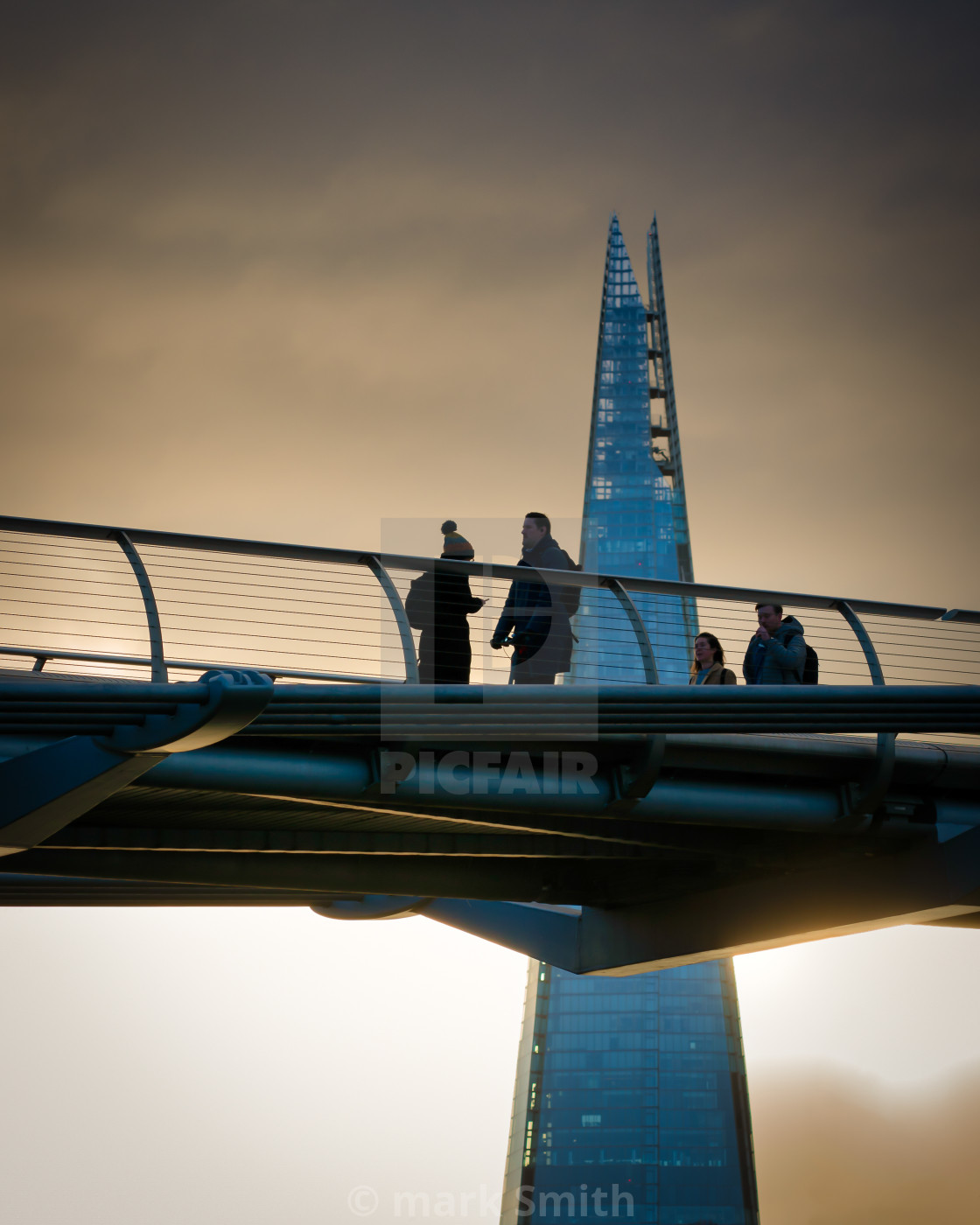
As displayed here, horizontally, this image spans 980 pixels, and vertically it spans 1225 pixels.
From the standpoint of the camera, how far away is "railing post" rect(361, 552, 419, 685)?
32.5ft

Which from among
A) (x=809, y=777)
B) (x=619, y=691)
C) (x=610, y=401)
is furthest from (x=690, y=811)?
(x=610, y=401)

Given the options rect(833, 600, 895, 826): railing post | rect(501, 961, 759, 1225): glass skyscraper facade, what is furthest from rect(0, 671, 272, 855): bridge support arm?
rect(501, 961, 759, 1225): glass skyscraper facade

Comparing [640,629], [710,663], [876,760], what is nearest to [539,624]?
[640,629]

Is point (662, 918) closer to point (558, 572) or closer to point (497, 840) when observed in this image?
point (497, 840)

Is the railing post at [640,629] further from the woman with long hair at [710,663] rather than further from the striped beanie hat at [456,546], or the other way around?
the woman with long hair at [710,663]

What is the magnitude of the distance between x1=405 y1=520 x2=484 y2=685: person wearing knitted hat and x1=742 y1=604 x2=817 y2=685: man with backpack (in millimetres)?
2798

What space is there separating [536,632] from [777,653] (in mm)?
2423

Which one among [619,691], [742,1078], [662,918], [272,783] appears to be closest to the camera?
[619,691]

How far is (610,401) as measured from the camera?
102m

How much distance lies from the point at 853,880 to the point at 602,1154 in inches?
3068

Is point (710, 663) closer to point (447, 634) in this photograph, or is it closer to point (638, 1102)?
point (447, 634)

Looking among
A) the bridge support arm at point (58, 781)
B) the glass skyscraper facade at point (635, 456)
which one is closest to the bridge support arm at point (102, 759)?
the bridge support arm at point (58, 781)

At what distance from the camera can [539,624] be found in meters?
11.0

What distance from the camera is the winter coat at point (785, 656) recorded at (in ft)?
A: 39.0
